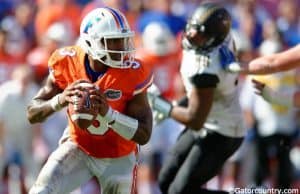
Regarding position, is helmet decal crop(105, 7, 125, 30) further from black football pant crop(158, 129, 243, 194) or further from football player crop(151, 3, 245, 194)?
black football pant crop(158, 129, 243, 194)

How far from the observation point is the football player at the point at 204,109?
6840 mm

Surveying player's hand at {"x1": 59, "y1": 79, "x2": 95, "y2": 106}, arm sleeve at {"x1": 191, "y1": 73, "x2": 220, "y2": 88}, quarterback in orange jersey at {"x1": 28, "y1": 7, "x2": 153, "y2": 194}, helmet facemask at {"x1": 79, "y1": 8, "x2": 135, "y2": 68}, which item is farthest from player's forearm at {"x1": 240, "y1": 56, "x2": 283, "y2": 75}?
player's hand at {"x1": 59, "y1": 79, "x2": 95, "y2": 106}

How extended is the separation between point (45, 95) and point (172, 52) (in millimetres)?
3888

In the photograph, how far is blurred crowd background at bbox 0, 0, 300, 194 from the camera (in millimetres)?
9086

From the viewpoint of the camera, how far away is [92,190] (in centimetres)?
955

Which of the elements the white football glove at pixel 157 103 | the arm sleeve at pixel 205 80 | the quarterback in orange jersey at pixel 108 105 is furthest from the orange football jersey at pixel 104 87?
the white football glove at pixel 157 103

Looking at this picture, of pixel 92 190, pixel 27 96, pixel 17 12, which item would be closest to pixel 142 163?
pixel 92 190

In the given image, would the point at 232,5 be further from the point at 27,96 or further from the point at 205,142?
the point at 205,142

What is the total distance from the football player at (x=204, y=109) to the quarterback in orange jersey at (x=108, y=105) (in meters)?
0.84

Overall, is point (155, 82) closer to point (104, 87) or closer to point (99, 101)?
point (104, 87)

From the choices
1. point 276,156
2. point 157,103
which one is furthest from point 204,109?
point 276,156

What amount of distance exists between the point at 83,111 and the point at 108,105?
17cm

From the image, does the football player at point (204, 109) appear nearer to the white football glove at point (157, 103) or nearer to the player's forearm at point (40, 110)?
the white football glove at point (157, 103)

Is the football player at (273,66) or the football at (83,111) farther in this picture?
the football player at (273,66)
